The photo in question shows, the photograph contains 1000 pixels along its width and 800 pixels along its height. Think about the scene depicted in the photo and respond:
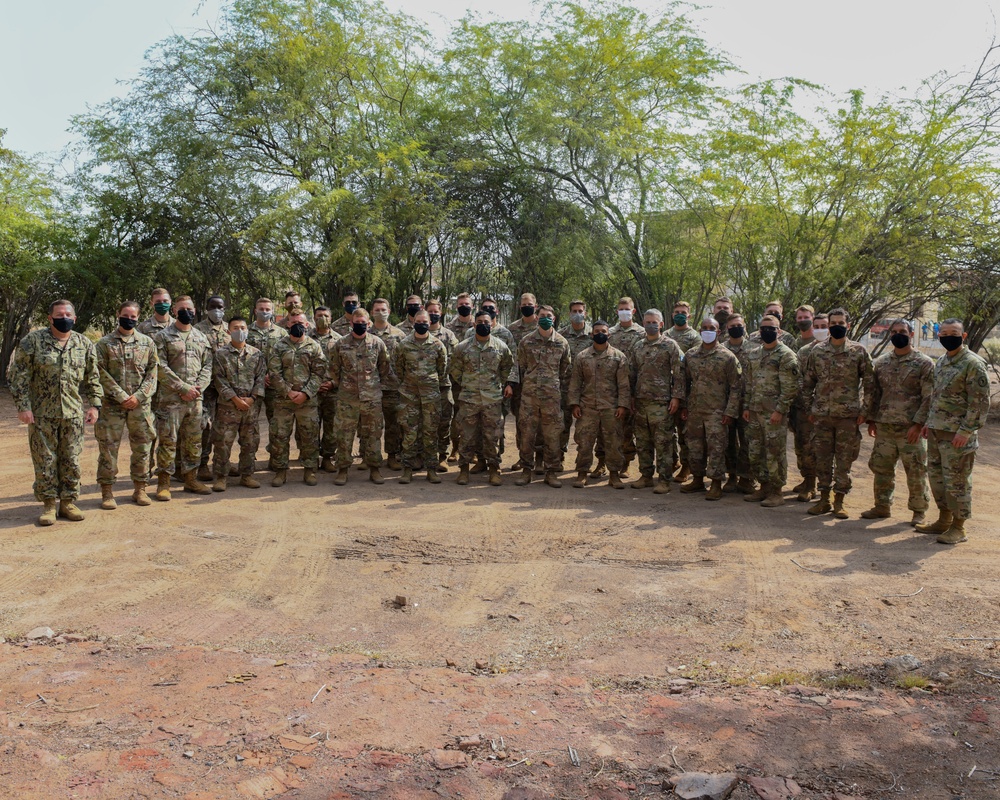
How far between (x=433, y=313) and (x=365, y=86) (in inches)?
302

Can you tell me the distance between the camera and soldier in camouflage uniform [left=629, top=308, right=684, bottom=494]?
8.91 metres

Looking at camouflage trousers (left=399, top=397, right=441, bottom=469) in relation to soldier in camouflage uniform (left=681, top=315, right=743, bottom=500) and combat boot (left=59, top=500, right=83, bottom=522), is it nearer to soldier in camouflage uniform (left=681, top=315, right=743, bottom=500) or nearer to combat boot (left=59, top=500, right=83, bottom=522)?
soldier in camouflage uniform (left=681, top=315, right=743, bottom=500)

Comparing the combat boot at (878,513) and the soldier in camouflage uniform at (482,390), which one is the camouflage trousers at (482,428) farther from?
the combat boot at (878,513)

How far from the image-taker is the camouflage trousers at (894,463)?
769cm

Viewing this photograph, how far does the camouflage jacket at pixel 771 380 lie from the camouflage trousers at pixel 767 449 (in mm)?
122

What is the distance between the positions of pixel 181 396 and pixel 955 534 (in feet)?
25.3

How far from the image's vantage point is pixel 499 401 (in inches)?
362

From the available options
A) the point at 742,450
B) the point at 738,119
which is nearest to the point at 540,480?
the point at 742,450

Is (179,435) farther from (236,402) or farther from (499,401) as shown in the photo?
(499,401)

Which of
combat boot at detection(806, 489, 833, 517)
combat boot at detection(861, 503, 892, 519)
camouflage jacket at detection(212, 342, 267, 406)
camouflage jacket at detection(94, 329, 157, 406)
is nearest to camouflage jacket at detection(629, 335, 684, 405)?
combat boot at detection(806, 489, 833, 517)

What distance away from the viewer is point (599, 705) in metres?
4.11

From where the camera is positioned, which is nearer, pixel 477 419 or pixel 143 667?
pixel 143 667

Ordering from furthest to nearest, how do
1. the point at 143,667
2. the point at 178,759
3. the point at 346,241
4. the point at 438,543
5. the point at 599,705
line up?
the point at 346,241
the point at 438,543
the point at 143,667
the point at 599,705
the point at 178,759

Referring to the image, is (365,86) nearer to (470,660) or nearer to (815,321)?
(815,321)
